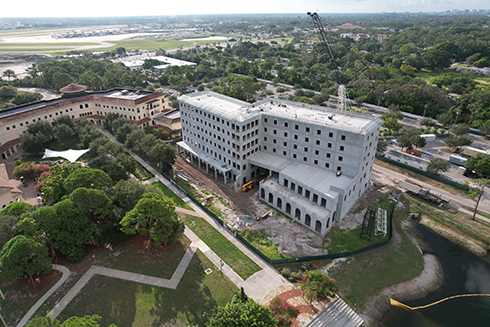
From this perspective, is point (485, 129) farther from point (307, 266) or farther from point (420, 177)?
point (307, 266)

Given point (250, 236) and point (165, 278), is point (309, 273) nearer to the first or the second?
point (250, 236)

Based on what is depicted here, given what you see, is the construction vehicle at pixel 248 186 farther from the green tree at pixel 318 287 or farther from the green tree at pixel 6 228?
the green tree at pixel 6 228

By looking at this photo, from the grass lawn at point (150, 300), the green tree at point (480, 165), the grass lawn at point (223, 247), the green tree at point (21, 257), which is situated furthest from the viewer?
the green tree at point (480, 165)

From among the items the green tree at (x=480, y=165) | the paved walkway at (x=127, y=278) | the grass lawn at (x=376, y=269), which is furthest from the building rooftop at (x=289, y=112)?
the paved walkway at (x=127, y=278)

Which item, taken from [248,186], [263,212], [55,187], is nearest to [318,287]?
[263,212]

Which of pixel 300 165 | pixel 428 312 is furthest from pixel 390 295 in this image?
pixel 300 165
